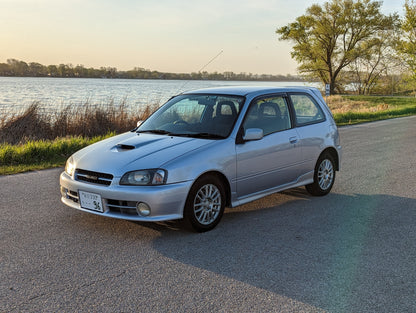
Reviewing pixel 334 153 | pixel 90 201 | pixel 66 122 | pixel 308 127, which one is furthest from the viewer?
pixel 66 122

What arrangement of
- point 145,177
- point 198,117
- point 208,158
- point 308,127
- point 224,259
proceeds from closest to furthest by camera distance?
point 224,259
point 145,177
point 208,158
point 198,117
point 308,127

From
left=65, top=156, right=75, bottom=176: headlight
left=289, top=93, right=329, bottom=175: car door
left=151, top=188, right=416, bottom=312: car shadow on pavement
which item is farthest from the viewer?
left=289, top=93, right=329, bottom=175: car door

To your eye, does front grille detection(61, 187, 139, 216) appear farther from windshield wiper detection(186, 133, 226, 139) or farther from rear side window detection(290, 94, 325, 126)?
rear side window detection(290, 94, 325, 126)

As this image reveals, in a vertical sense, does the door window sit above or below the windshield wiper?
above

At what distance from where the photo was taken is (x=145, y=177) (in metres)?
4.84

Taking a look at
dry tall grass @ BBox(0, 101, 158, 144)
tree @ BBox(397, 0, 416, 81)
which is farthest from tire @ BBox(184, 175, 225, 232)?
tree @ BBox(397, 0, 416, 81)

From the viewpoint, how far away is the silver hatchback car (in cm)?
484

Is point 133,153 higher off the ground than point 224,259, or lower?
higher

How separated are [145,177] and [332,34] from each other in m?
56.1

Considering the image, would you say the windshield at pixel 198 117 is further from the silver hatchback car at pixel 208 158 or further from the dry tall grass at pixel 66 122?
the dry tall grass at pixel 66 122

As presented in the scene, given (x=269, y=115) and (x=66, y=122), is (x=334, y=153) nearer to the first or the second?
(x=269, y=115)

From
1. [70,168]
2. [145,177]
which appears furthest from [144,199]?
[70,168]

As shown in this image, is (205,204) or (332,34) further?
(332,34)

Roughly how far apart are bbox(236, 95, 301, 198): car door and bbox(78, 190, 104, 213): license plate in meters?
1.66
